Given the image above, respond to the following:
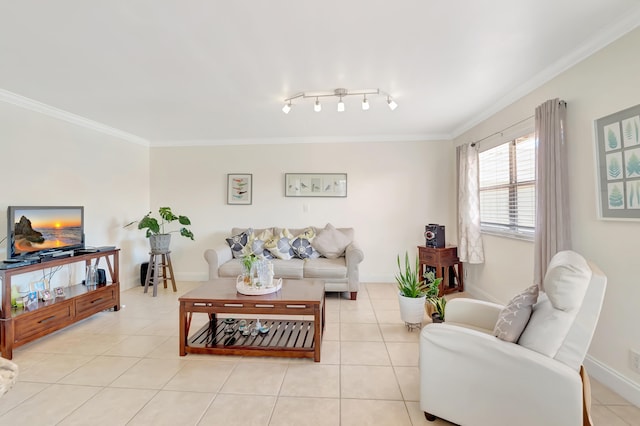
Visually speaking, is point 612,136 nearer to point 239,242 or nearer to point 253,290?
point 253,290

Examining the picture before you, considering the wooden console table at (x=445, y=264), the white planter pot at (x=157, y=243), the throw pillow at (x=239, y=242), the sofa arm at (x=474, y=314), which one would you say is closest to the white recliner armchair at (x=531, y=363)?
the sofa arm at (x=474, y=314)

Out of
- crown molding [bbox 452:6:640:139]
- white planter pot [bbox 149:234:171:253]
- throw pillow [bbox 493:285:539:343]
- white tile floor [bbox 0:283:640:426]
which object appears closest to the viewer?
throw pillow [bbox 493:285:539:343]

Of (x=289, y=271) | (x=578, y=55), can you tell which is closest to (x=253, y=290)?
(x=289, y=271)

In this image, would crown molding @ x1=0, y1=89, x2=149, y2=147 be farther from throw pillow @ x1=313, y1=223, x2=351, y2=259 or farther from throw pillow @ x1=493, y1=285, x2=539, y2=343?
throw pillow @ x1=493, y1=285, x2=539, y2=343

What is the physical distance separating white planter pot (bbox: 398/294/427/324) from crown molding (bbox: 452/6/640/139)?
2235mm

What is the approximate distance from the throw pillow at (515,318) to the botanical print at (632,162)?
3.35 ft

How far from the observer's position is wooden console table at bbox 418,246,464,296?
3.95 m

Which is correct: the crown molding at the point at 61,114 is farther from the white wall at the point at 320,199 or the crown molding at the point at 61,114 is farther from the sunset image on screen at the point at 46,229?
the sunset image on screen at the point at 46,229

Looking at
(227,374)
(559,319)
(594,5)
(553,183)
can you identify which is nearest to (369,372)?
(227,374)

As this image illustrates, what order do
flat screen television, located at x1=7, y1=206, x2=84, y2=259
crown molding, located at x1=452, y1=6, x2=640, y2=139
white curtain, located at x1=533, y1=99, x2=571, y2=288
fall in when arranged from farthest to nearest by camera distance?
1. flat screen television, located at x1=7, y1=206, x2=84, y2=259
2. white curtain, located at x1=533, y1=99, x2=571, y2=288
3. crown molding, located at x1=452, y1=6, x2=640, y2=139

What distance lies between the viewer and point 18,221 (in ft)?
8.77

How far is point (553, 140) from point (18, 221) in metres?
4.70

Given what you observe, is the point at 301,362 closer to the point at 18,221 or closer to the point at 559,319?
the point at 559,319

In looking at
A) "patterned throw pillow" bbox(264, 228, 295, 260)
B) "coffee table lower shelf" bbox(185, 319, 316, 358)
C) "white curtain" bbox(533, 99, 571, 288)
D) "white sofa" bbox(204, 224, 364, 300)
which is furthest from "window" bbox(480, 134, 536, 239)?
"patterned throw pillow" bbox(264, 228, 295, 260)
